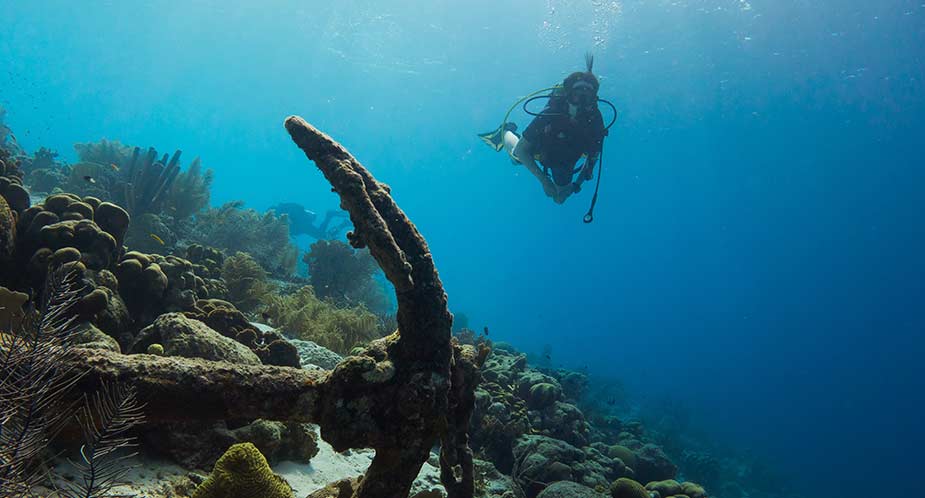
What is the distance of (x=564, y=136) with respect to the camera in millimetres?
11336

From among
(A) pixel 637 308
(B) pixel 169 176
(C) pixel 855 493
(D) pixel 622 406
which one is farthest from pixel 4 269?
(A) pixel 637 308

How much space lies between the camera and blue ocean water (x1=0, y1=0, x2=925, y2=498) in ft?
132

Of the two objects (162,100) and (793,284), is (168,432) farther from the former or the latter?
(162,100)

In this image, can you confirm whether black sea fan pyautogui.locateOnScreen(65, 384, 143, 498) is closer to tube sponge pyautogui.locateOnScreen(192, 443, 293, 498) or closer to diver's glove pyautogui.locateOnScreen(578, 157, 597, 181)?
tube sponge pyautogui.locateOnScreen(192, 443, 293, 498)

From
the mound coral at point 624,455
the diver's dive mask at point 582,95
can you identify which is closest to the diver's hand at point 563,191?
the diver's dive mask at point 582,95

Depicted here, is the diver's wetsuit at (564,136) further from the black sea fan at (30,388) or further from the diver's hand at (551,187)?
the black sea fan at (30,388)

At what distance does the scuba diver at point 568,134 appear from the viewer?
11.3m

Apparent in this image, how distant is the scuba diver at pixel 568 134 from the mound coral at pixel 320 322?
6.13 m

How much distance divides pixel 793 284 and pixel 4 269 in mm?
130445

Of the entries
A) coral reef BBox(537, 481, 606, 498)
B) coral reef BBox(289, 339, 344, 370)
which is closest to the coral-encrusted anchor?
coral reef BBox(537, 481, 606, 498)

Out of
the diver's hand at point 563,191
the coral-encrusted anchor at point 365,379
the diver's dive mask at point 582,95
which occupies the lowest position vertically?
the coral-encrusted anchor at point 365,379

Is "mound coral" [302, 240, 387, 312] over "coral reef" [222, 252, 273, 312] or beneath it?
over

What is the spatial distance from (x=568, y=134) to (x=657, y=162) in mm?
75666

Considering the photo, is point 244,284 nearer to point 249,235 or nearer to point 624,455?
point 249,235
